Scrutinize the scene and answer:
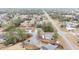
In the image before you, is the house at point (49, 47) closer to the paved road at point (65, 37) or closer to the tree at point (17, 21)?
the paved road at point (65, 37)

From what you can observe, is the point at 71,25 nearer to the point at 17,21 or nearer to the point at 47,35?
the point at 47,35

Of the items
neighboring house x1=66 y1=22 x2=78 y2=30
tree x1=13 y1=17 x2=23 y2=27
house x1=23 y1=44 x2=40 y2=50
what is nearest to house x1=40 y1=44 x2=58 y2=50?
house x1=23 y1=44 x2=40 y2=50

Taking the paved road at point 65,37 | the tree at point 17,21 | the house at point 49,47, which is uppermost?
the tree at point 17,21

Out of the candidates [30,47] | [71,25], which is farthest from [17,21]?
[71,25]

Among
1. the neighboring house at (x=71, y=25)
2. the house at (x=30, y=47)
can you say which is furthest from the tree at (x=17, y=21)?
the neighboring house at (x=71, y=25)

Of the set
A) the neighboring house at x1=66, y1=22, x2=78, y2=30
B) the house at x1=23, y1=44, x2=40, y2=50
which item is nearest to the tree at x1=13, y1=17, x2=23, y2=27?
the house at x1=23, y1=44, x2=40, y2=50

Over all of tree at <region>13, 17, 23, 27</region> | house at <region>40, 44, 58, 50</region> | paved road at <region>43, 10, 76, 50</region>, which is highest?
tree at <region>13, 17, 23, 27</region>

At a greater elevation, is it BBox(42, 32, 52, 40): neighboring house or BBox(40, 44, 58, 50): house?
BBox(42, 32, 52, 40): neighboring house

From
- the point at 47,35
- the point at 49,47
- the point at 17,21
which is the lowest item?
the point at 49,47

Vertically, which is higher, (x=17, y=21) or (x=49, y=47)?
(x=17, y=21)

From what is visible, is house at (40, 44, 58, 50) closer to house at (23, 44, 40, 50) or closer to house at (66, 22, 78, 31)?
house at (23, 44, 40, 50)

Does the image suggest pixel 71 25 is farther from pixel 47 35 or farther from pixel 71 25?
pixel 47 35

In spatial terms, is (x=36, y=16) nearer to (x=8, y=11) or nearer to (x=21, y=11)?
(x=21, y=11)
